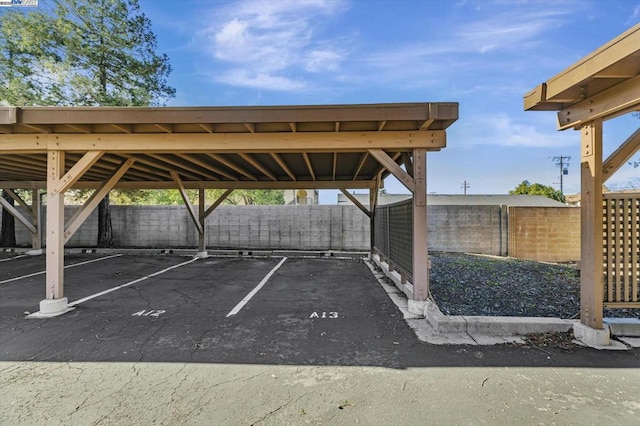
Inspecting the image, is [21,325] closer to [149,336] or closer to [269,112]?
[149,336]

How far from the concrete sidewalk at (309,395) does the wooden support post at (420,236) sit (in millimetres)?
1522

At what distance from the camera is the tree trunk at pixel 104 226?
11.4 meters

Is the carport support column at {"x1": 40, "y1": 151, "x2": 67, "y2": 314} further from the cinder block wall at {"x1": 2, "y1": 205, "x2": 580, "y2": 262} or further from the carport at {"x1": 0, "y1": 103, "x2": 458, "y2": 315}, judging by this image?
the cinder block wall at {"x1": 2, "y1": 205, "x2": 580, "y2": 262}

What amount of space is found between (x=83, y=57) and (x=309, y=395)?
481 inches

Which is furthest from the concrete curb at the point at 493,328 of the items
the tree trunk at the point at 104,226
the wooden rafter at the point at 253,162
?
the tree trunk at the point at 104,226

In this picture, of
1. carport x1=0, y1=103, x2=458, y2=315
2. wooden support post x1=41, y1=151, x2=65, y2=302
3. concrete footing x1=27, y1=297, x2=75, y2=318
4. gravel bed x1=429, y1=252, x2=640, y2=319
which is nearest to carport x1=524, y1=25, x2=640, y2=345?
gravel bed x1=429, y1=252, x2=640, y2=319

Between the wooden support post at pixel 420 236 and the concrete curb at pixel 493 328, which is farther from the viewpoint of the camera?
the wooden support post at pixel 420 236

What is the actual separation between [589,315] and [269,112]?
4.18 metres

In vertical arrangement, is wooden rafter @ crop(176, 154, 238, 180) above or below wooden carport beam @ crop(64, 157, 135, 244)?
above

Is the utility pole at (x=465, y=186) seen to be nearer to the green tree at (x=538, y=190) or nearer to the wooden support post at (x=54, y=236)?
the green tree at (x=538, y=190)

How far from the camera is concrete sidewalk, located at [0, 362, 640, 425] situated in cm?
204

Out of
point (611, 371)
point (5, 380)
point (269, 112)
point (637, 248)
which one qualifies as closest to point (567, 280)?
point (637, 248)

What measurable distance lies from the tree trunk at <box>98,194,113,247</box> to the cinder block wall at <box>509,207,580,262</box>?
14198mm

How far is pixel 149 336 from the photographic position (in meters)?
3.50
